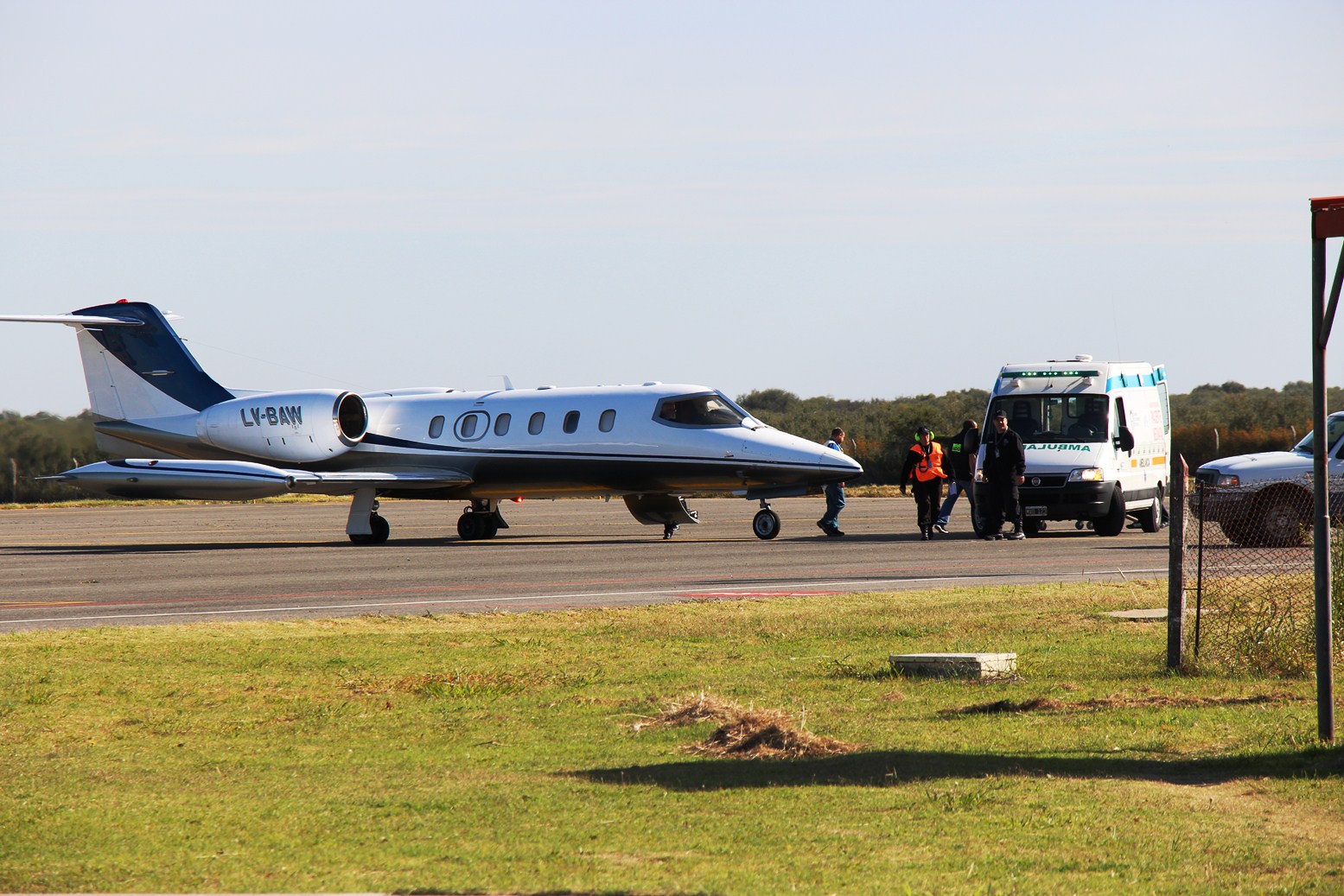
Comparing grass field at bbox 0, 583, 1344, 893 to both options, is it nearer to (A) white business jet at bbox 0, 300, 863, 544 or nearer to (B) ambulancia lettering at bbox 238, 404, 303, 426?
(A) white business jet at bbox 0, 300, 863, 544

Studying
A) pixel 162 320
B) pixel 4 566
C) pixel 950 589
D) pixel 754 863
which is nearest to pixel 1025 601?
pixel 950 589

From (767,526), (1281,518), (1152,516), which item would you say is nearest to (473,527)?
(767,526)

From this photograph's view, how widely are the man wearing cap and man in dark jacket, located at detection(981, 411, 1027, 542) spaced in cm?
112

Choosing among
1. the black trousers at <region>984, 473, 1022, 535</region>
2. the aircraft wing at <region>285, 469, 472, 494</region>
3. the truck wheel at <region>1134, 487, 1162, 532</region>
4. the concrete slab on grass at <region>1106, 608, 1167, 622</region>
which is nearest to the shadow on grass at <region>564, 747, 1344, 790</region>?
the concrete slab on grass at <region>1106, 608, 1167, 622</region>

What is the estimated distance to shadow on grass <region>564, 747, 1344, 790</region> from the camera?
7.09 meters

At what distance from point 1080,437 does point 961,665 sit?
629 inches

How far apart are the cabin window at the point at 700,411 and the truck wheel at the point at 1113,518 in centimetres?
641

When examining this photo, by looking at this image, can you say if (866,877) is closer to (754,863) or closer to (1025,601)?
(754,863)

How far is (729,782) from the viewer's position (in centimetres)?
711

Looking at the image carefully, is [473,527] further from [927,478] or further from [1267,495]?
[1267,495]

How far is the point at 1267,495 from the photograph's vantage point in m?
16.8

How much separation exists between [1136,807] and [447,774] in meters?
3.26

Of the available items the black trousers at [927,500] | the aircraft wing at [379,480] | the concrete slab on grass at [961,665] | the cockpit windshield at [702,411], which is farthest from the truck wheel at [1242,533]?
the aircraft wing at [379,480]

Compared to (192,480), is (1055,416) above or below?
above
